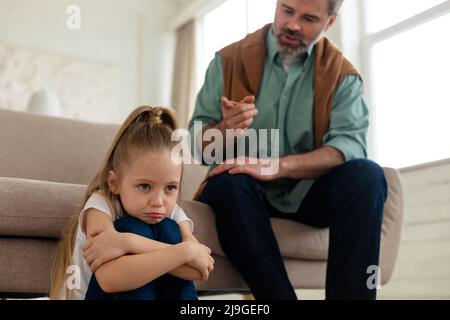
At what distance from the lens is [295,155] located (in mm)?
1145

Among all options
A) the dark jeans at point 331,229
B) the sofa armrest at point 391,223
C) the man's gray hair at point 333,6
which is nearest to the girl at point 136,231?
the dark jeans at point 331,229

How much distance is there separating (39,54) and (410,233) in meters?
2.14

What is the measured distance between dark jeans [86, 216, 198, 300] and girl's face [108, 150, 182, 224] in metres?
0.02

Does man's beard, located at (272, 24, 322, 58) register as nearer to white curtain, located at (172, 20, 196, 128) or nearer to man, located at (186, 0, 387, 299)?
man, located at (186, 0, 387, 299)

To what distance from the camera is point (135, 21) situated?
11.3ft

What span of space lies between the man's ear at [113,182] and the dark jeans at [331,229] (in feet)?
0.78

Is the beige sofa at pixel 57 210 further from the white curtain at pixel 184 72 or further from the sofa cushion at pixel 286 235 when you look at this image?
the white curtain at pixel 184 72

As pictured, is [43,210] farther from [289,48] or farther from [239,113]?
[289,48]

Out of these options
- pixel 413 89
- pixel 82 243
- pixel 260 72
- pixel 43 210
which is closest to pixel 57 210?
pixel 43 210

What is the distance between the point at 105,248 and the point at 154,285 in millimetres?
84

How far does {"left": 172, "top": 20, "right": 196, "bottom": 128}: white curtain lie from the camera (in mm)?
3383

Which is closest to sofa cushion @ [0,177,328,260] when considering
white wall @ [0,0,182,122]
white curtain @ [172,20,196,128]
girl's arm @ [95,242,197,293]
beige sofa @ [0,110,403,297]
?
beige sofa @ [0,110,403,297]
